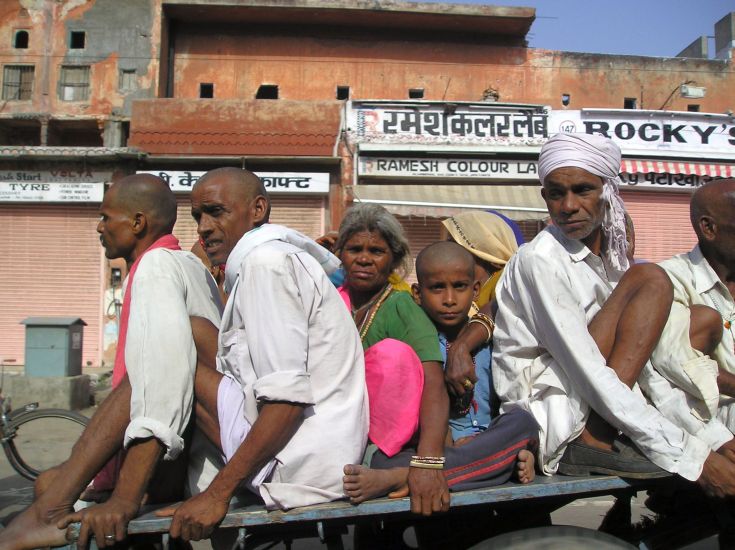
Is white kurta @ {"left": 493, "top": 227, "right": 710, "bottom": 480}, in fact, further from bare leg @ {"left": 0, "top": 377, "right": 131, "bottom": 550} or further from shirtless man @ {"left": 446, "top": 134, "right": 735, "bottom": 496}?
bare leg @ {"left": 0, "top": 377, "right": 131, "bottom": 550}

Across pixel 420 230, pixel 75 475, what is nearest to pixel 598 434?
pixel 75 475

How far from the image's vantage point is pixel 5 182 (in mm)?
12695

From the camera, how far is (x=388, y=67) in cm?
1586

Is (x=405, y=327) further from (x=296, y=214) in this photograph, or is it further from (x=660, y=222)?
(x=660, y=222)

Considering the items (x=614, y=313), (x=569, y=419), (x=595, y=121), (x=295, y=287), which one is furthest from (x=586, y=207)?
(x=595, y=121)

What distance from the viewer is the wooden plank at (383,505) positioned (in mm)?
1683

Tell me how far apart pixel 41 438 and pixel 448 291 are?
4656mm

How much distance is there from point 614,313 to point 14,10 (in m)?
18.5

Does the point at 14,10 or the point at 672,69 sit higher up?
the point at 14,10

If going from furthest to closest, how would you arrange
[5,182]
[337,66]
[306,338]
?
[337,66] → [5,182] → [306,338]

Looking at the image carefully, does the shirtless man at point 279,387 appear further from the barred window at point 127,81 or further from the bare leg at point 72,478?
the barred window at point 127,81

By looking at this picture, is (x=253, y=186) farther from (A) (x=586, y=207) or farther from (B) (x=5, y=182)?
(B) (x=5, y=182)

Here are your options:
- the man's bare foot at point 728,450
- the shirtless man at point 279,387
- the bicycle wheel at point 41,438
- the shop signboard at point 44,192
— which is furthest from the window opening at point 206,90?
the man's bare foot at point 728,450

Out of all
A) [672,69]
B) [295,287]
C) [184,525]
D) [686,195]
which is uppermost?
[672,69]
